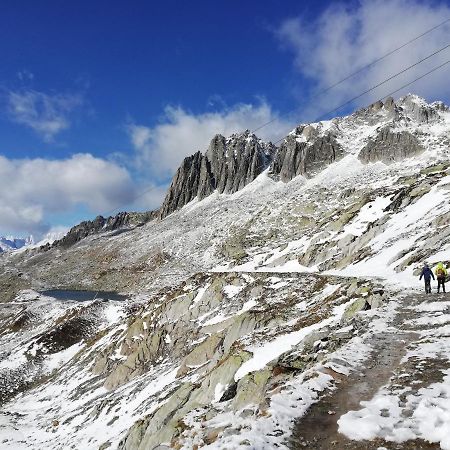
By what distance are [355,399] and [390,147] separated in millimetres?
135477

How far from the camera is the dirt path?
8.02 meters

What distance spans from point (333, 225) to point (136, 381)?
1489 inches

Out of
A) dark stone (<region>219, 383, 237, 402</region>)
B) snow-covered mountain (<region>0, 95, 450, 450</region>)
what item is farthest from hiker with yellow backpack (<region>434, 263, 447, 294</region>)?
dark stone (<region>219, 383, 237, 402</region>)

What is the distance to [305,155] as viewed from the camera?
153 m

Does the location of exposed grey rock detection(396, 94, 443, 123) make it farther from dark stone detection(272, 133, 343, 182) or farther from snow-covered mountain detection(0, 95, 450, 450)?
snow-covered mountain detection(0, 95, 450, 450)

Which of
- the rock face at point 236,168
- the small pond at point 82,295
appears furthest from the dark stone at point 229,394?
the rock face at point 236,168

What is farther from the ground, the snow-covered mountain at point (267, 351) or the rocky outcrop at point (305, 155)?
the rocky outcrop at point (305, 155)

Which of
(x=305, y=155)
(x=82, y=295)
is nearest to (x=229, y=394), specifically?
(x=82, y=295)

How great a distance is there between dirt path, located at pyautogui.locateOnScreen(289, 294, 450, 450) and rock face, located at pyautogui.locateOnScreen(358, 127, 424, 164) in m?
126

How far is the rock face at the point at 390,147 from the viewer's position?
12788 cm

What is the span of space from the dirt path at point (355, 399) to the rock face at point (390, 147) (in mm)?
125733

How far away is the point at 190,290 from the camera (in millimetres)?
42281

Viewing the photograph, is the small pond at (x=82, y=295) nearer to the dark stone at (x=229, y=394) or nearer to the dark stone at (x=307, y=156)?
the dark stone at (x=307, y=156)

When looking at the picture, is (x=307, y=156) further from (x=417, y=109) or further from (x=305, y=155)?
(x=417, y=109)
